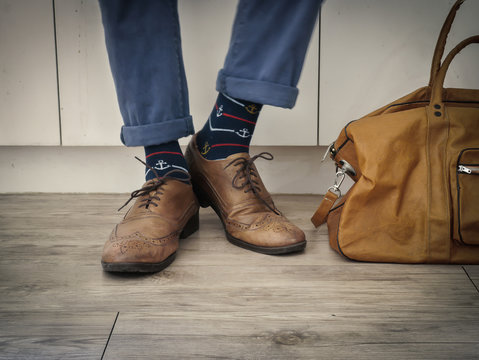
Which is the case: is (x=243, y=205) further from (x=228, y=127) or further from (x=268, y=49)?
(x=268, y=49)

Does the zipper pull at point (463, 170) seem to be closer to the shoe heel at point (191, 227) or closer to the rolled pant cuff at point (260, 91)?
the rolled pant cuff at point (260, 91)

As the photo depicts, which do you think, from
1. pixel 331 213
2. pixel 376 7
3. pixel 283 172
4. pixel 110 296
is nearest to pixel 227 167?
pixel 331 213

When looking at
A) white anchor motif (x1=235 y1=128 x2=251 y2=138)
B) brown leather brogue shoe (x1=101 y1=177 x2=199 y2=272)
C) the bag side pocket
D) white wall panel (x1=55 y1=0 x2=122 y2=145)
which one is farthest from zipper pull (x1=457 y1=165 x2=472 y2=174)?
white wall panel (x1=55 y1=0 x2=122 y2=145)

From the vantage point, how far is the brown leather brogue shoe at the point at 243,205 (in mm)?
819

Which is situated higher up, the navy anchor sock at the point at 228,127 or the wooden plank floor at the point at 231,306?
the navy anchor sock at the point at 228,127

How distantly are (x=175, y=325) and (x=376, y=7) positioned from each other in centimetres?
100

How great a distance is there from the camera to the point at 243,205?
0.88m

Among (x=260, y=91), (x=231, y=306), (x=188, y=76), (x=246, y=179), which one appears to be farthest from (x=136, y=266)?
(x=188, y=76)

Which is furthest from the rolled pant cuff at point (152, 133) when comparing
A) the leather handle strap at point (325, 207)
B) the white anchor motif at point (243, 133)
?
the leather handle strap at point (325, 207)

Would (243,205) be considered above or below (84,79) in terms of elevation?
below

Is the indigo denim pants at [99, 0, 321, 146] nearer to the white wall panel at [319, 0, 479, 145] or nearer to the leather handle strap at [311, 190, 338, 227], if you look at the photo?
the leather handle strap at [311, 190, 338, 227]

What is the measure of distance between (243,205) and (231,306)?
281 millimetres

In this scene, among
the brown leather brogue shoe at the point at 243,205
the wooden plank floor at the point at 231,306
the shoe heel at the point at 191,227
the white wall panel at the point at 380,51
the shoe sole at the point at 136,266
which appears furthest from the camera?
the white wall panel at the point at 380,51

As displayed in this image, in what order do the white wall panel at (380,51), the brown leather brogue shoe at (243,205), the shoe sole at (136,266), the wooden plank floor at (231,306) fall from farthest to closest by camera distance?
the white wall panel at (380,51), the brown leather brogue shoe at (243,205), the shoe sole at (136,266), the wooden plank floor at (231,306)
